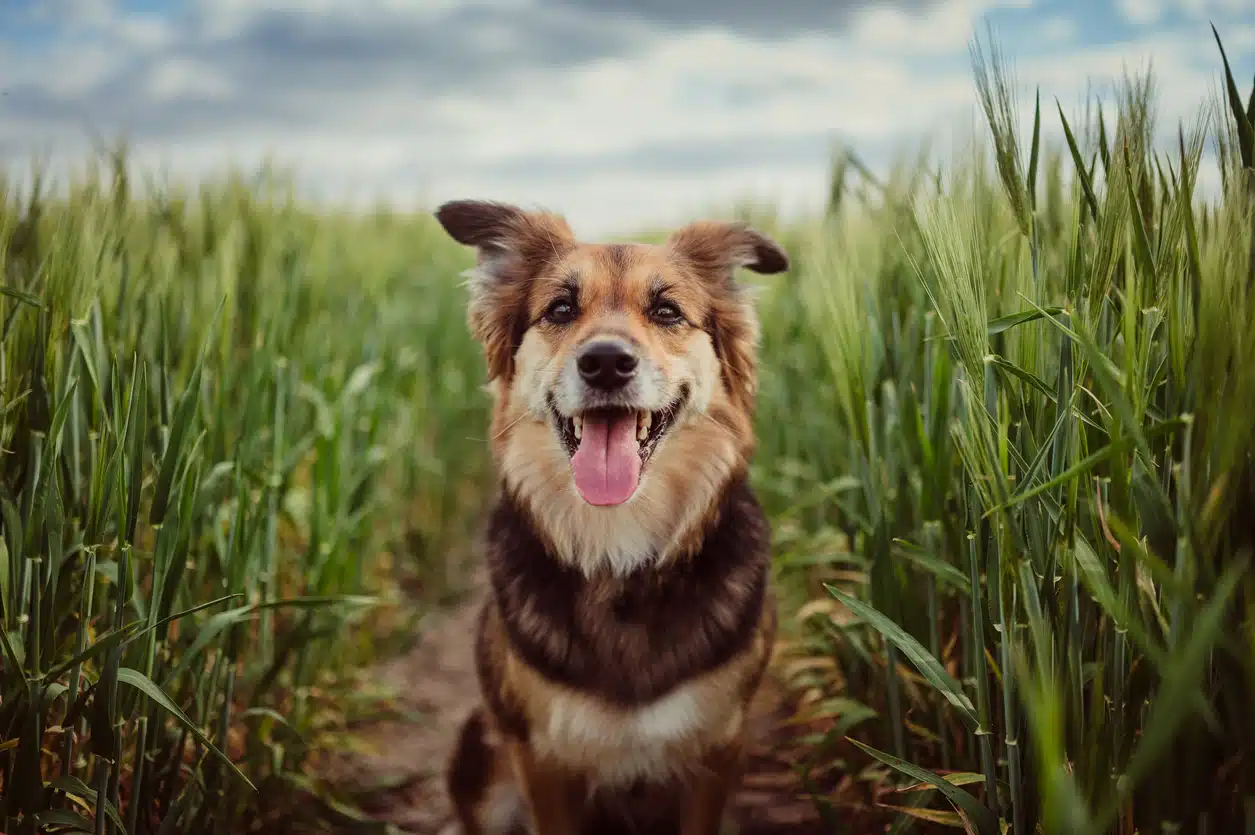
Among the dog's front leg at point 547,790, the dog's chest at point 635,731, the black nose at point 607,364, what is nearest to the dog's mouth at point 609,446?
the black nose at point 607,364

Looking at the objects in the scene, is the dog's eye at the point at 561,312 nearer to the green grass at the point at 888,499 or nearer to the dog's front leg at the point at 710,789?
the green grass at the point at 888,499

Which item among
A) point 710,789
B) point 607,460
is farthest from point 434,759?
point 607,460

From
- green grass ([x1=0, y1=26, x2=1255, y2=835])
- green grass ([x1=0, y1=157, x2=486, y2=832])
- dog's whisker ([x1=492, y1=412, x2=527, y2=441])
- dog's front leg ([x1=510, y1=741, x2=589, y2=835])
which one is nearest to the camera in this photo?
green grass ([x1=0, y1=26, x2=1255, y2=835])

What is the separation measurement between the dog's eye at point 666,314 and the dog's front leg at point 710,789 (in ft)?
3.92

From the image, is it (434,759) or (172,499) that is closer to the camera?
(172,499)

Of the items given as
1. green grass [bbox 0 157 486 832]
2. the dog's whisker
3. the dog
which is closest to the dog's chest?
the dog

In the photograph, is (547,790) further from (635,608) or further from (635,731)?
(635,608)

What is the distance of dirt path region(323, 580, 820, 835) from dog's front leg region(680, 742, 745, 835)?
33 centimetres

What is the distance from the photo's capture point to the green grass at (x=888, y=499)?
1.25m

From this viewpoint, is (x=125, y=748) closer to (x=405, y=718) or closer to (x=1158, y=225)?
(x=405, y=718)

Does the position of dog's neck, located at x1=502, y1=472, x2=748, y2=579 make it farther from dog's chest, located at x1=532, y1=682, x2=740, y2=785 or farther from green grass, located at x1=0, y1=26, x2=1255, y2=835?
green grass, located at x1=0, y1=26, x2=1255, y2=835

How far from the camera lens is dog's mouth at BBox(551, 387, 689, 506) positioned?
6.66 feet

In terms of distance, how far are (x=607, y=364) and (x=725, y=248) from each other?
724 millimetres

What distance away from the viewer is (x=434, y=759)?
3.00 m
